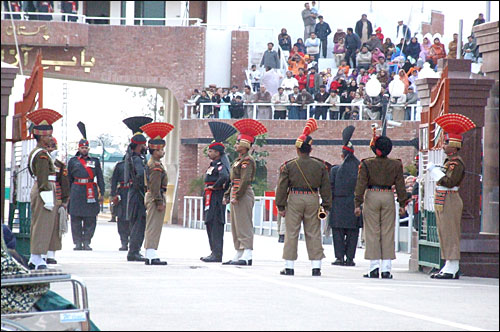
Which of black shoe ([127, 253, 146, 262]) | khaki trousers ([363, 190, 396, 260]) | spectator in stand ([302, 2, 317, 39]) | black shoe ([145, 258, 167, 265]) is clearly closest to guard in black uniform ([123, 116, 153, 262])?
black shoe ([127, 253, 146, 262])

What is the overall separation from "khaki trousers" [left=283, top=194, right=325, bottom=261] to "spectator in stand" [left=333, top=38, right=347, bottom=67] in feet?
81.4

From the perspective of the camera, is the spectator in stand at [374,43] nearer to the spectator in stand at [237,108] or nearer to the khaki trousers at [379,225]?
the spectator in stand at [237,108]

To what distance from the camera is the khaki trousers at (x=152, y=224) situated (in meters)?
15.8

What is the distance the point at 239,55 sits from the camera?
40.2 metres

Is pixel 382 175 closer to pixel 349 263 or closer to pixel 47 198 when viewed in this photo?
pixel 349 263

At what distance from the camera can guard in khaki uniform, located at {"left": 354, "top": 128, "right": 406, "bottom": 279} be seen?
1420 centimetres

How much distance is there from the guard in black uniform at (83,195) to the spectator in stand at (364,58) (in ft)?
59.6

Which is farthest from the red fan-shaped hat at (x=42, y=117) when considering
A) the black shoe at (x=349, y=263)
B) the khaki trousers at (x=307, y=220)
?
the black shoe at (x=349, y=263)

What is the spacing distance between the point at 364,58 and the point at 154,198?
22298mm

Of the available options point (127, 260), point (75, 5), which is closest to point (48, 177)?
point (127, 260)

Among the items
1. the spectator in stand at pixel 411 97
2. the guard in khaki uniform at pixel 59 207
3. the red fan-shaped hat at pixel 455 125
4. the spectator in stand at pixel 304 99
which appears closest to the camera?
the red fan-shaped hat at pixel 455 125

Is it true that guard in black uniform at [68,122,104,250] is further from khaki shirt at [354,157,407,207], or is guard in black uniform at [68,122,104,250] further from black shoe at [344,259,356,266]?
khaki shirt at [354,157,407,207]

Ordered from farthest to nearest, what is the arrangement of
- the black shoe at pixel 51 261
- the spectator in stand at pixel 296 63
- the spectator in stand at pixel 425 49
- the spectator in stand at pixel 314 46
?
the spectator in stand at pixel 314 46 → the spectator in stand at pixel 296 63 → the spectator in stand at pixel 425 49 → the black shoe at pixel 51 261

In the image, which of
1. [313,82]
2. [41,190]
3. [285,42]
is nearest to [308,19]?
[285,42]
